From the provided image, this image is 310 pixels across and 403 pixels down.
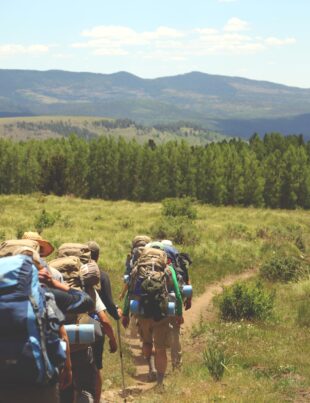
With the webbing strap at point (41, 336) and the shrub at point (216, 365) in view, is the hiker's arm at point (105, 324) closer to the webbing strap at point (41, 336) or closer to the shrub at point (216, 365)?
the webbing strap at point (41, 336)

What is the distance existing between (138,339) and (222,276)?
29.4 feet

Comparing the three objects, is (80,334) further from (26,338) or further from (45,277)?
(26,338)

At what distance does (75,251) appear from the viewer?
6531 mm

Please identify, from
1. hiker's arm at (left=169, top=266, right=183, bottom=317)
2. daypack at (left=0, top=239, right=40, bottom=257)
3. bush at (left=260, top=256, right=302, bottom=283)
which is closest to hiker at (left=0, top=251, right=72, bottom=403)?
daypack at (left=0, top=239, right=40, bottom=257)

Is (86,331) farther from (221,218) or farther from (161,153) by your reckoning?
(161,153)

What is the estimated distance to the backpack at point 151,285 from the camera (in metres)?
7.71

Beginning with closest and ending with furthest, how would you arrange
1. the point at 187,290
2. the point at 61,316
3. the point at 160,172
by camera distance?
the point at 61,316
the point at 187,290
the point at 160,172

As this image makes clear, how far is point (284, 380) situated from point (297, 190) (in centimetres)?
6894

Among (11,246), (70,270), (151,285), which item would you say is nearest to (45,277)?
(11,246)

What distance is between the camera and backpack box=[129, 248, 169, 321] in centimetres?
771

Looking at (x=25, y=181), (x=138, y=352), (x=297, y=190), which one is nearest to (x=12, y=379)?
(x=138, y=352)

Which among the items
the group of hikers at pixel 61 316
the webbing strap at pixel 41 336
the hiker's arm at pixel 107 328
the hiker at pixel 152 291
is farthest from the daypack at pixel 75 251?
the webbing strap at pixel 41 336

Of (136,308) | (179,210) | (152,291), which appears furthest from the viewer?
(179,210)

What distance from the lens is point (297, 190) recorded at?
7462 cm
